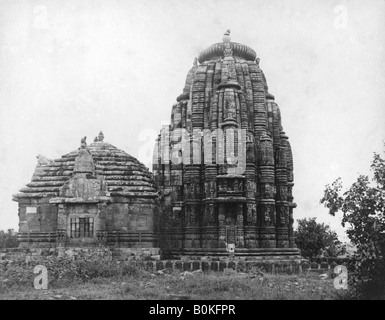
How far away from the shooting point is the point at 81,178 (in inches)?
976

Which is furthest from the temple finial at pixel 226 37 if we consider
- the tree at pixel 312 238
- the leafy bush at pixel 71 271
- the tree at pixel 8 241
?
the tree at pixel 8 241

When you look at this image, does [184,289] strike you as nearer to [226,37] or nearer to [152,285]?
[152,285]

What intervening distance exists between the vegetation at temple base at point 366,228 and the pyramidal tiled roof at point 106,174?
13.5 metres

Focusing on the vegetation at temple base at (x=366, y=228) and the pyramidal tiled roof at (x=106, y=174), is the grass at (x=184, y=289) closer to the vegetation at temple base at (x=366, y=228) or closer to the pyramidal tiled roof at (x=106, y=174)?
the vegetation at temple base at (x=366, y=228)

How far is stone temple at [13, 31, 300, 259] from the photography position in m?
24.9

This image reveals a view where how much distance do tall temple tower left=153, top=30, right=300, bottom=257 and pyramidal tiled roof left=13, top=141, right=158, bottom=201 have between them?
2.16m

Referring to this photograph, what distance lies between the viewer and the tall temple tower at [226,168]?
2573 cm

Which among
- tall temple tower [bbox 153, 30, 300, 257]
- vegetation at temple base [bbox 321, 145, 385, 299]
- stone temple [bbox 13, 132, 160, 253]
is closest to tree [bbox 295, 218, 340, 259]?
tall temple tower [bbox 153, 30, 300, 257]

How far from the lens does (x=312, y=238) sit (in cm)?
3703

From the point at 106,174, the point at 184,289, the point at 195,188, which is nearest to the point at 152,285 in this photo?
the point at 184,289

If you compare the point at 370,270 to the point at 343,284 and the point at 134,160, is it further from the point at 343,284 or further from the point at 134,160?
the point at 134,160

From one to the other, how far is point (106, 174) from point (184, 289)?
12.1m

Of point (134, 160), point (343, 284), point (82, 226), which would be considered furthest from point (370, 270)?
point (134, 160)

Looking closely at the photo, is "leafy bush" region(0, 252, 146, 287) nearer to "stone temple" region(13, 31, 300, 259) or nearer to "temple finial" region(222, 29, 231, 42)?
"stone temple" region(13, 31, 300, 259)
